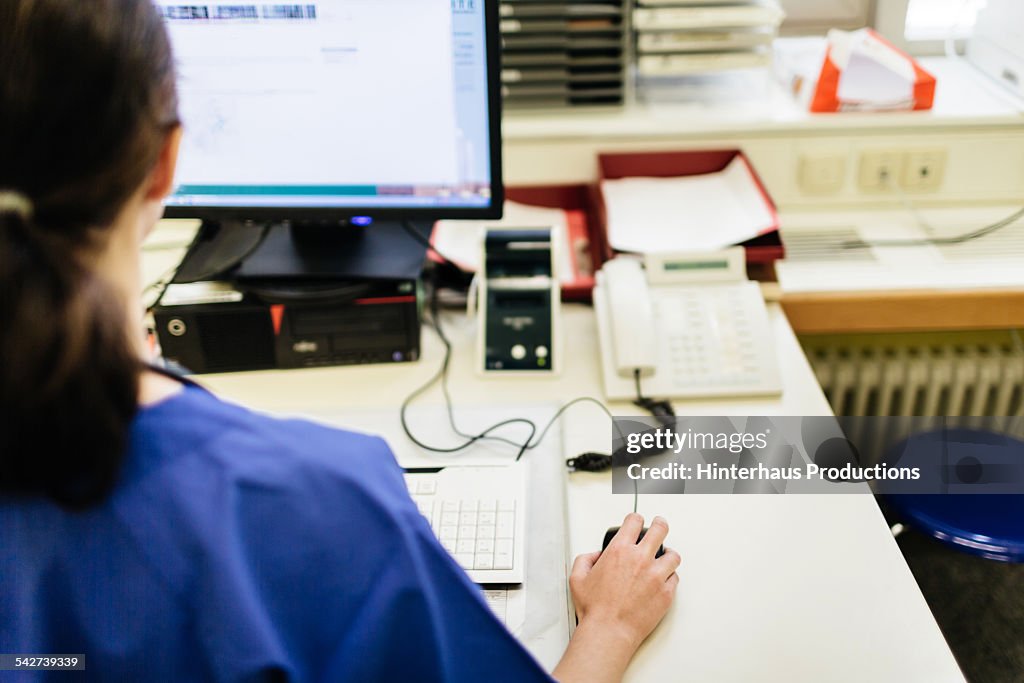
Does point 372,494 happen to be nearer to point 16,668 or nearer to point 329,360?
point 16,668

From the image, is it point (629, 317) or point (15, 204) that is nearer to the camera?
point (15, 204)

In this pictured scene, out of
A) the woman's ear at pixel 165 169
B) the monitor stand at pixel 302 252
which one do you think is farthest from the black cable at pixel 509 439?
the woman's ear at pixel 165 169

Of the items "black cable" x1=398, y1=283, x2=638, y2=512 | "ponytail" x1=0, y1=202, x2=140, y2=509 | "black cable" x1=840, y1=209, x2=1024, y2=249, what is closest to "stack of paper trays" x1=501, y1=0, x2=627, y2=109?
"black cable" x1=840, y1=209, x2=1024, y2=249

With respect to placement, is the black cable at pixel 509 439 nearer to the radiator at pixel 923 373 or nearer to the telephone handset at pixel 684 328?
the telephone handset at pixel 684 328

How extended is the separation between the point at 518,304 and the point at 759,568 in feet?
1.68

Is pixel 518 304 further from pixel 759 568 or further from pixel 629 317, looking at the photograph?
pixel 759 568

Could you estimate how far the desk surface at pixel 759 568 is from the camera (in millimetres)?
788

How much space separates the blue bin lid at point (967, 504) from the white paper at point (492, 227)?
0.63 meters

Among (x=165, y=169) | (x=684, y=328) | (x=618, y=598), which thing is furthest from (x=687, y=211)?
(x=165, y=169)

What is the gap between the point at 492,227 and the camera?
1.40 meters

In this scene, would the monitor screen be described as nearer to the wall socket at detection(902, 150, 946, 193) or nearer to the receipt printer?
the receipt printer

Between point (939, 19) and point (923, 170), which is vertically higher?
point (939, 19)

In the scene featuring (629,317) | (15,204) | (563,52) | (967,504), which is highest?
(15,204)

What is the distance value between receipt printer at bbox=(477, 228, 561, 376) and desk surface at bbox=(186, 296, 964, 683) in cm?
3
